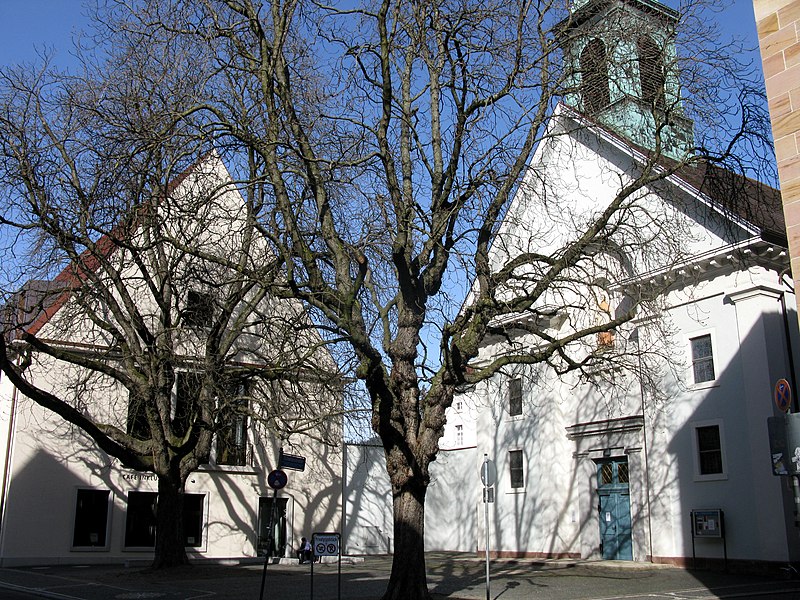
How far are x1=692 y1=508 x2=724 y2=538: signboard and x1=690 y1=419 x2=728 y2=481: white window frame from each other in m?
0.96

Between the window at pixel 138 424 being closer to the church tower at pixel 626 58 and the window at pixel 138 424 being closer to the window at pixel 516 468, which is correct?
the window at pixel 516 468

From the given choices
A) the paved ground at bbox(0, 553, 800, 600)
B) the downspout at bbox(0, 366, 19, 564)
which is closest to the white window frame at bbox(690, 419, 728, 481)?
the paved ground at bbox(0, 553, 800, 600)

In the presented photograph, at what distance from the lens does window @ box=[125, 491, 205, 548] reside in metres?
28.5

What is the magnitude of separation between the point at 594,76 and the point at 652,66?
45.7 inches

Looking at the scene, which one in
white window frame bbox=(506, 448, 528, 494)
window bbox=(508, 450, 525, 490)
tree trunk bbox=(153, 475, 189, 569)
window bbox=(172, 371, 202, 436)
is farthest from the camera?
window bbox=(508, 450, 525, 490)

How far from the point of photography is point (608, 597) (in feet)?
50.7

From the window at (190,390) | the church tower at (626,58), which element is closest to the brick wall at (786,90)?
the church tower at (626,58)

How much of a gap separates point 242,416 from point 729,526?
45.4ft

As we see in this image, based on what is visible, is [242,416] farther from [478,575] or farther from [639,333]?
[639,333]

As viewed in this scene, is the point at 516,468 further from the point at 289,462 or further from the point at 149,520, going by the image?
the point at 289,462

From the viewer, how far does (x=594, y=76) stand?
1399 cm

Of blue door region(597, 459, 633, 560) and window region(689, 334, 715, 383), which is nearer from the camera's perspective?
window region(689, 334, 715, 383)

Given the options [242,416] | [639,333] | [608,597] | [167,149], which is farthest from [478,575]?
[167,149]

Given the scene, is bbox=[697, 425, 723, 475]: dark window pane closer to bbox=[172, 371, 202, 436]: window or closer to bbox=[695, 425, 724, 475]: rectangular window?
bbox=[695, 425, 724, 475]: rectangular window
